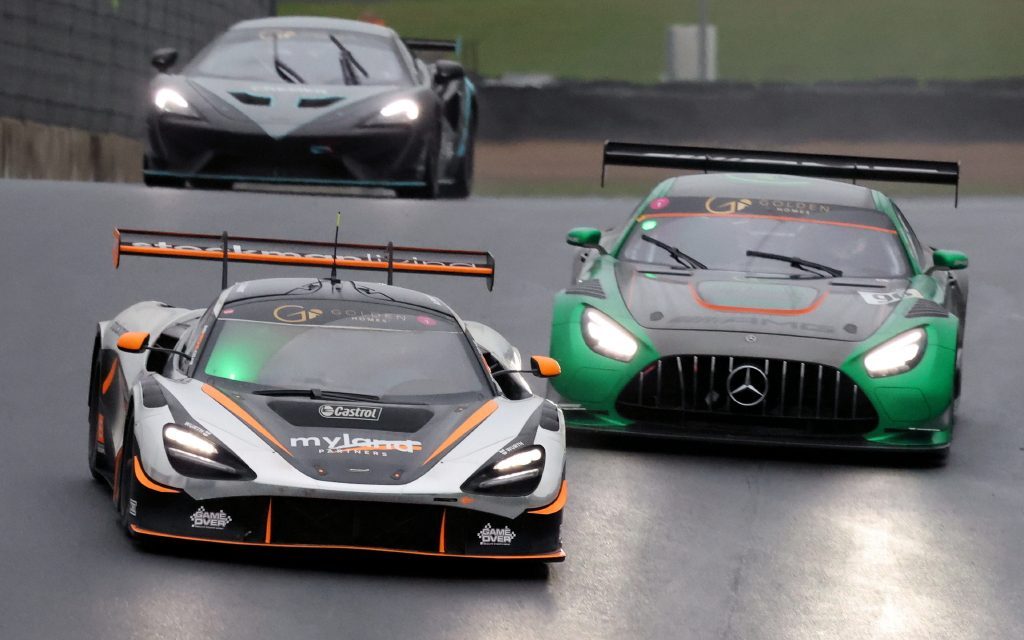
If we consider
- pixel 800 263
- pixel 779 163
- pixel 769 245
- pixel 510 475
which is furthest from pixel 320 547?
pixel 779 163

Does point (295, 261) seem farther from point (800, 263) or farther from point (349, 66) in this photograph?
point (349, 66)


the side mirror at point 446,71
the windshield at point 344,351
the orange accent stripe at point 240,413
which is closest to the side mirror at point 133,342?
the windshield at point 344,351

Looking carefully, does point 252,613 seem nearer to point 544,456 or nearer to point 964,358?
point 544,456

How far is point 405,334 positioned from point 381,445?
1064mm

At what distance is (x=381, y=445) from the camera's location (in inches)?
336

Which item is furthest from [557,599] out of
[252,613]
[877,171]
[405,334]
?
[877,171]

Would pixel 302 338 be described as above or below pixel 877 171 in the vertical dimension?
below

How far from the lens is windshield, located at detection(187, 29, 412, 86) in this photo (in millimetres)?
17688

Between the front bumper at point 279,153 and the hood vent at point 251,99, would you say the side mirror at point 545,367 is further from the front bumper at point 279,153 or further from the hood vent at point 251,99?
the hood vent at point 251,99

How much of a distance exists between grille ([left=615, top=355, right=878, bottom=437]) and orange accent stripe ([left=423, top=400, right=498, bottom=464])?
2.21m

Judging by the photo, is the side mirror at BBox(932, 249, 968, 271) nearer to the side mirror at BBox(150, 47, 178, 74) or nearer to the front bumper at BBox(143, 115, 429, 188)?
the front bumper at BBox(143, 115, 429, 188)

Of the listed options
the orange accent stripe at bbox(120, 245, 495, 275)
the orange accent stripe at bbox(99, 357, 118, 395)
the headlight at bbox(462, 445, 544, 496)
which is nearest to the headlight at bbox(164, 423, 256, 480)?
the headlight at bbox(462, 445, 544, 496)

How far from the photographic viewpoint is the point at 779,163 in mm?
14016

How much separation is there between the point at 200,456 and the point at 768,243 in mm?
4807
